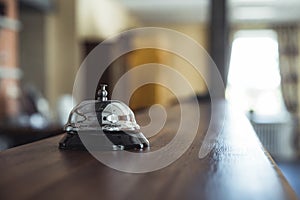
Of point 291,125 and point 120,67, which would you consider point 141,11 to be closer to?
point 120,67

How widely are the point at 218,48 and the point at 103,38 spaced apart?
173 inches

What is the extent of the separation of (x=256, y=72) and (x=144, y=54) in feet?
10.5

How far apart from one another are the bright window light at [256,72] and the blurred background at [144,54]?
2cm

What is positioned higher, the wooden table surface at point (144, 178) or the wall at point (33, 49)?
the wall at point (33, 49)

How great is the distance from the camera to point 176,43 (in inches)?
471

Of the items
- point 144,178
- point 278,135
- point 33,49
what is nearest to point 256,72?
point 278,135

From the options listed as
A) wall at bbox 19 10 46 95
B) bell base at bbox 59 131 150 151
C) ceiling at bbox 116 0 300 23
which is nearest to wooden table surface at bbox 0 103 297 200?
bell base at bbox 59 131 150 151

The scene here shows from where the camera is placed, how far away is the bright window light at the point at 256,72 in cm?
1091

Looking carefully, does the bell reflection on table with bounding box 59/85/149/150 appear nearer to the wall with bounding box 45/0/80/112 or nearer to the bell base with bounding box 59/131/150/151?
the bell base with bounding box 59/131/150/151

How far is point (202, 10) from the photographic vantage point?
31.7ft

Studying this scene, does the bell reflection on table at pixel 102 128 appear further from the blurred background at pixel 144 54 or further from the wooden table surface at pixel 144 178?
the blurred background at pixel 144 54

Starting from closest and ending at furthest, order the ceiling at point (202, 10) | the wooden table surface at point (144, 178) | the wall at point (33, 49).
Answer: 1. the wooden table surface at point (144, 178)
2. the wall at point (33, 49)
3. the ceiling at point (202, 10)

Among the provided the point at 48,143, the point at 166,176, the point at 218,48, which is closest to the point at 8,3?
the point at 218,48

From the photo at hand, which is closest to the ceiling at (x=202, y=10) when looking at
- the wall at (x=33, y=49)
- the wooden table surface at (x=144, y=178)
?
the wall at (x=33, y=49)
